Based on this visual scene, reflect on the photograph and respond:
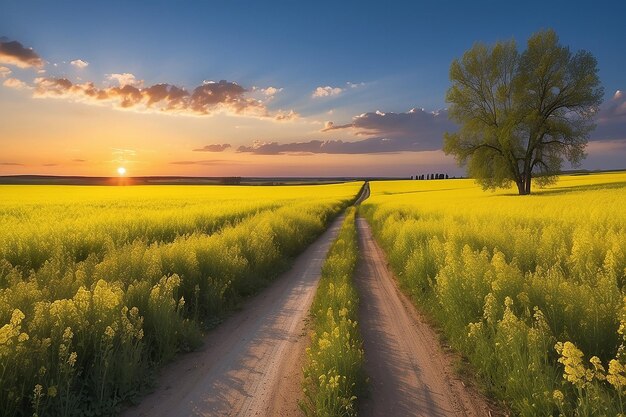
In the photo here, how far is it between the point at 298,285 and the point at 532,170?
33.4 meters

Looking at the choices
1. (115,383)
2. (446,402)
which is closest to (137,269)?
(115,383)

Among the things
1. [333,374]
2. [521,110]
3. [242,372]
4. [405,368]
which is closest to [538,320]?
[405,368]

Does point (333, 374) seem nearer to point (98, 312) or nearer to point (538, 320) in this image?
point (538, 320)

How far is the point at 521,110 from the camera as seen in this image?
110 feet

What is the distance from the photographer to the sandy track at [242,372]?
4492 millimetres

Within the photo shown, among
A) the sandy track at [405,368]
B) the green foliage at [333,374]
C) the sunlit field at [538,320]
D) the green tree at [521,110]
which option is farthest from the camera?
the green tree at [521,110]

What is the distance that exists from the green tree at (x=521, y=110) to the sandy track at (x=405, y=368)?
30.6 m

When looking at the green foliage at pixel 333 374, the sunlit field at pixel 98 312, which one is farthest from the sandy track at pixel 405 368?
the sunlit field at pixel 98 312

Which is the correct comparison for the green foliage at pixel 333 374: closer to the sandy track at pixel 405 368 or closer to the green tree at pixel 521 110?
the sandy track at pixel 405 368

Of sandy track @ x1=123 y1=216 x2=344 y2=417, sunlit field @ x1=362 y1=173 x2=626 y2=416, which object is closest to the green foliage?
sandy track @ x1=123 y1=216 x2=344 y2=417

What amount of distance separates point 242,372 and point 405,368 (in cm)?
250

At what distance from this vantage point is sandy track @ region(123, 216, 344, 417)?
4.49 metres

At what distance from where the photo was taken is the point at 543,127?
32969 mm

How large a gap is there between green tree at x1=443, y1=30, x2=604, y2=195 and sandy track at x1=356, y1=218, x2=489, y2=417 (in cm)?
3063
